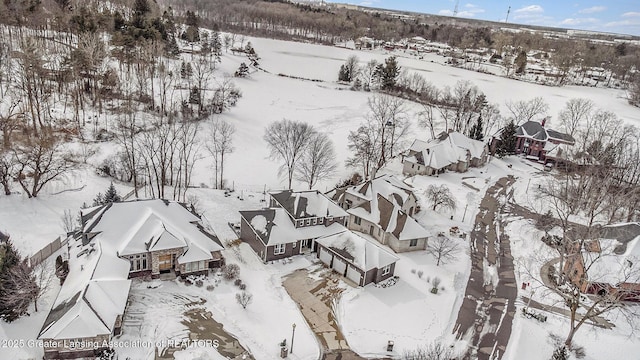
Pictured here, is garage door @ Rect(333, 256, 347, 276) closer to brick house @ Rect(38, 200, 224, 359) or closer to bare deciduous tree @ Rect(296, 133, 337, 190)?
brick house @ Rect(38, 200, 224, 359)

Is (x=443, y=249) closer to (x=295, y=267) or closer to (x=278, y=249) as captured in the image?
(x=295, y=267)

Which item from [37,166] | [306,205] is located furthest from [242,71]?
[306,205]

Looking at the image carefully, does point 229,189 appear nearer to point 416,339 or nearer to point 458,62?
point 416,339

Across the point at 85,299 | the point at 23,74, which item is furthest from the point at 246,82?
the point at 85,299

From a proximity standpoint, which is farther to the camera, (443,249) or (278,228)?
(443,249)

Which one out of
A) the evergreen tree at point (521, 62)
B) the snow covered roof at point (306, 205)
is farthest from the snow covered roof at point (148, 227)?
the evergreen tree at point (521, 62)

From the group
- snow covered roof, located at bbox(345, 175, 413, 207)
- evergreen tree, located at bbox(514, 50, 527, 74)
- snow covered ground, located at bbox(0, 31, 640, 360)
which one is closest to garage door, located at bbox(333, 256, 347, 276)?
snow covered ground, located at bbox(0, 31, 640, 360)
